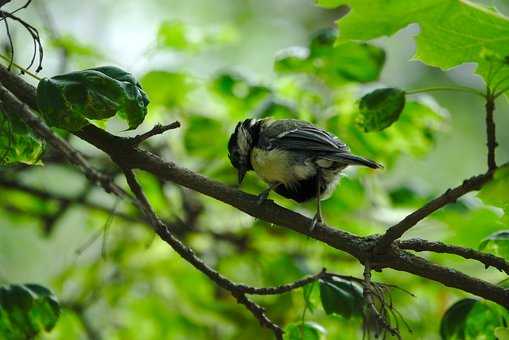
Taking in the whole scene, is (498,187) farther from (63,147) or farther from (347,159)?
(347,159)

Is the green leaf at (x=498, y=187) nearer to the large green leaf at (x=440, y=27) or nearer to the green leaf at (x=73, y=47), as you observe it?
the large green leaf at (x=440, y=27)

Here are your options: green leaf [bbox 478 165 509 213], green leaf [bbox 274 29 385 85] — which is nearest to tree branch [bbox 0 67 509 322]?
green leaf [bbox 478 165 509 213]

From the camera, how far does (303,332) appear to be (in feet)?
7.11

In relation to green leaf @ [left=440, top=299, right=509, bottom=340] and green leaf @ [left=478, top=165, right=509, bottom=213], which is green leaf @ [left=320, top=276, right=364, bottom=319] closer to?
green leaf @ [left=440, top=299, right=509, bottom=340]

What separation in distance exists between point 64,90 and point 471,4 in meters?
0.96

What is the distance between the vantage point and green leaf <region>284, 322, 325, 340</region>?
7.11 feet

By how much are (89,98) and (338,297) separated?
0.84m

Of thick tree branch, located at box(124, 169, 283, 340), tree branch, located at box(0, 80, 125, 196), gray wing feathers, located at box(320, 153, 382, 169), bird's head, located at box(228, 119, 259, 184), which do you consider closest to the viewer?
tree branch, located at box(0, 80, 125, 196)

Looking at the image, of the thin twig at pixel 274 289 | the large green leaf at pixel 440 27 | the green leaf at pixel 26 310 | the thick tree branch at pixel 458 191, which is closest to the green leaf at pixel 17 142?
the green leaf at pixel 26 310

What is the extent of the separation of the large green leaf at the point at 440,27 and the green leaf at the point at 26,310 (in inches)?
42.7

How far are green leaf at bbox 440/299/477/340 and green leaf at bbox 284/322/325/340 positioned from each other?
0.35 meters

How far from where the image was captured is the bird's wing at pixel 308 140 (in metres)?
3.01

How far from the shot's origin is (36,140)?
2.09 m

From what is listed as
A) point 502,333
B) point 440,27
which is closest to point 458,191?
point 440,27
